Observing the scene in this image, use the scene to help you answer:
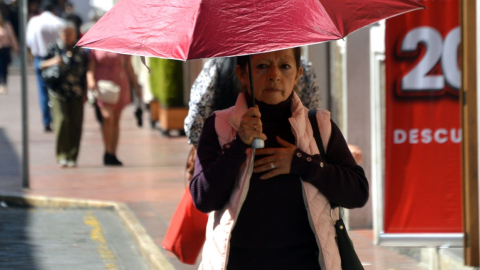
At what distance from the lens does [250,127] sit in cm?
330

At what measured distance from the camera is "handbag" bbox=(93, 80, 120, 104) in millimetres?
12523

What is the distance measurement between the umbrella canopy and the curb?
10.2ft

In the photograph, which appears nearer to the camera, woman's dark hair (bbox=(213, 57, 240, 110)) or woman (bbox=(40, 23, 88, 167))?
woman's dark hair (bbox=(213, 57, 240, 110))

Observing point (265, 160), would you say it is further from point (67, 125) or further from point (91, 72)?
point (67, 125)

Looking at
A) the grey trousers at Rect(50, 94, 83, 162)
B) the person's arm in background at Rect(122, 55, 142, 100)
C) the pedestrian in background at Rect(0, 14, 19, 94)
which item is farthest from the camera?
the pedestrian in background at Rect(0, 14, 19, 94)

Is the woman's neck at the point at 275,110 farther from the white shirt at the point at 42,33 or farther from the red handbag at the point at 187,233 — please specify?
the white shirt at the point at 42,33

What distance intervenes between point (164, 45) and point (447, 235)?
9.74 ft

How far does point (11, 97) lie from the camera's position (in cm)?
2403

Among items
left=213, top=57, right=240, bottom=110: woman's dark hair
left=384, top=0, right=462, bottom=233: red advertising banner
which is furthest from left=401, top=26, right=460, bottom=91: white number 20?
left=213, top=57, right=240, bottom=110: woman's dark hair

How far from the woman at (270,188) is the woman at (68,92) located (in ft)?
29.8

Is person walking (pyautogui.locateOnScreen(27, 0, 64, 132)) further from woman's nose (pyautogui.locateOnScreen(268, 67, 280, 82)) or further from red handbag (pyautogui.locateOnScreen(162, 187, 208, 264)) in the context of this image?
woman's nose (pyautogui.locateOnScreen(268, 67, 280, 82))

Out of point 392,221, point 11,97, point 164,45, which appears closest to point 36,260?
point 392,221

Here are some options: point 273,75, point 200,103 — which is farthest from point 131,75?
point 273,75

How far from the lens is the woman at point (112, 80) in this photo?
41.2 feet
